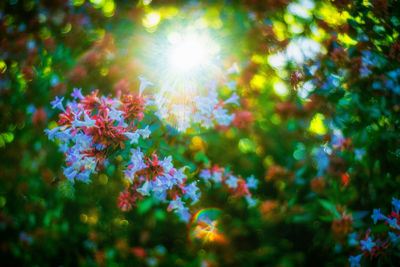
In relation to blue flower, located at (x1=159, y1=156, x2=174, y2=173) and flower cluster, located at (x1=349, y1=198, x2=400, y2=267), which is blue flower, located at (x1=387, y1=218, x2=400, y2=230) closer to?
flower cluster, located at (x1=349, y1=198, x2=400, y2=267)

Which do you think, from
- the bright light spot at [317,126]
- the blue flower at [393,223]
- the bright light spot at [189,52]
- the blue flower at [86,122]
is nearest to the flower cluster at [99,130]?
the blue flower at [86,122]

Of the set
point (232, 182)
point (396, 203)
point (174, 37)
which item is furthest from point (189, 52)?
point (396, 203)

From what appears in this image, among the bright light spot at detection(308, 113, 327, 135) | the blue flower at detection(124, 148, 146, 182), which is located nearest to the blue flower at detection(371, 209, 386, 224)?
the bright light spot at detection(308, 113, 327, 135)

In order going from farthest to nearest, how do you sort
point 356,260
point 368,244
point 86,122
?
point 356,260
point 368,244
point 86,122

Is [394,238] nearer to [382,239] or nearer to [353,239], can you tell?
[382,239]

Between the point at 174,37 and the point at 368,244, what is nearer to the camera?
the point at 368,244

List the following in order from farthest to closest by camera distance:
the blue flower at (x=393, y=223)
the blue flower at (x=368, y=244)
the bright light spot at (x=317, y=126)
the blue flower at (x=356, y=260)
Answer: the bright light spot at (x=317, y=126) < the blue flower at (x=356, y=260) < the blue flower at (x=368, y=244) < the blue flower at (x=393, y=223)

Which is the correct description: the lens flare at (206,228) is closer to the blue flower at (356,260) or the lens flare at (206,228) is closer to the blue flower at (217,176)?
the blue flower at (217,176)
